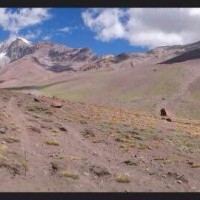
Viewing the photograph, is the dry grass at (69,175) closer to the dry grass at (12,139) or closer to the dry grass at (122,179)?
the dry grass at (122,179)

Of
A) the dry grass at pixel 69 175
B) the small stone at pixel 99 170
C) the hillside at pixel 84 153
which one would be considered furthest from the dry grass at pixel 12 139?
the dry grass at pixel 69 175

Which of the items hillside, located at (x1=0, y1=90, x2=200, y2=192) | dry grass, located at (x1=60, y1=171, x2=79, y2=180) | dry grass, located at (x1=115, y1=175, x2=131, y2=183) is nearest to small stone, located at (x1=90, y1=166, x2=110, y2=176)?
hillside, located at (x1=0, y1=90, x2=200, y2=192)

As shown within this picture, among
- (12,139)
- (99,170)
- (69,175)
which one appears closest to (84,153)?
(12,139)

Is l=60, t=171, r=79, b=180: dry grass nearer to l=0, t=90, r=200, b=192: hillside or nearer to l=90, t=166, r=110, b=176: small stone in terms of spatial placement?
l=0, t=90, r=200, b=192: hillside

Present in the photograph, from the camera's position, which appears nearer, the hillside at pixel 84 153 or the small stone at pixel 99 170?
the hillside at pixel 84 153

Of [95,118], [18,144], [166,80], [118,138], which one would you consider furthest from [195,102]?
[18,144]

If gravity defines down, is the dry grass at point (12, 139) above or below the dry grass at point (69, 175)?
above

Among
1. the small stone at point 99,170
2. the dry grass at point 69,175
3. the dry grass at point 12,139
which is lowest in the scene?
the dry grass at point 69,175

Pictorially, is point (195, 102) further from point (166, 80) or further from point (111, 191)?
point (111, 191)

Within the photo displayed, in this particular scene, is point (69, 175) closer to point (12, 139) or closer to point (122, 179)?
Result: point (122, 179)

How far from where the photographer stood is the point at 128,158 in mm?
23859

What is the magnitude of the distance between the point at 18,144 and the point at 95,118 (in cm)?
1637

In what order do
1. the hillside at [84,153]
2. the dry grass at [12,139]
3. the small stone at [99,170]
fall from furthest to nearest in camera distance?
the dry grass at [12,139], the small stone at [99,170], the hillside at [84,153]

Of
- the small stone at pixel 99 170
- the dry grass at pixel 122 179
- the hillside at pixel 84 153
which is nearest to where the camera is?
the hillside at pixel 84 153
